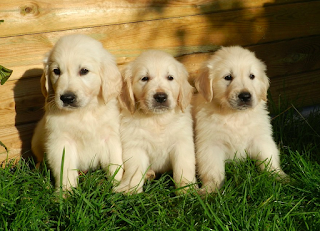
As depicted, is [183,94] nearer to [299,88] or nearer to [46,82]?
[46,82]

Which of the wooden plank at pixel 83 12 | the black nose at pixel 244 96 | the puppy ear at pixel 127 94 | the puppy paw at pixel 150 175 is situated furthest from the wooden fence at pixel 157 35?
the puppy paw at pixel 150 175

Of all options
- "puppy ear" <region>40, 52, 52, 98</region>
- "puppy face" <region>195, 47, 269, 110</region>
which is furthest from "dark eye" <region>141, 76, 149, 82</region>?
"puppy ear" <region>40, 52, 52, 98</region>

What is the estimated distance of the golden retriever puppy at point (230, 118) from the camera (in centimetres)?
371

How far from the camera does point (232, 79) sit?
3.82 m

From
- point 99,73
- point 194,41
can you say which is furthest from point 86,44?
point 194,41

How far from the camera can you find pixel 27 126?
14.3ft

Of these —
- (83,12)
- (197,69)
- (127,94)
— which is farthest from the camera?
(197,69)

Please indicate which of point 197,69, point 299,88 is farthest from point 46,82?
point 299,88

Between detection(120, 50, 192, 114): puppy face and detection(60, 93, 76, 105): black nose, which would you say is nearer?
detection(60, 93, 76, 105): black nose

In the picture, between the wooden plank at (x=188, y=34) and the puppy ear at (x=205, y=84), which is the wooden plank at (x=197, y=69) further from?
the puppy ear at (x=205, y=84)

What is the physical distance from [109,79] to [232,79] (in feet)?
3.92

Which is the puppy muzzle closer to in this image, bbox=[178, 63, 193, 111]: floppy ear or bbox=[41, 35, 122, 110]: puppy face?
bbox=[41, 35, 122, 110]: puppy face

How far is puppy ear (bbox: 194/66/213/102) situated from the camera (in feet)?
12.5

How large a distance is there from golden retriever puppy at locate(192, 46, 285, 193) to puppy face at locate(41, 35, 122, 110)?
932 mm
